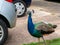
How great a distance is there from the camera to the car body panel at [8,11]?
674 centimetres

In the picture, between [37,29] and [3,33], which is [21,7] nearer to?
[3,33]

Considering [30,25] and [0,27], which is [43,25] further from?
[0,27]

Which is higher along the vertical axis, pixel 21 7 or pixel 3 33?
pixel 3 33

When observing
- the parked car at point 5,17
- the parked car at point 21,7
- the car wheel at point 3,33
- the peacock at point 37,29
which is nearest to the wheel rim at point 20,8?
the parked car at point 21,7

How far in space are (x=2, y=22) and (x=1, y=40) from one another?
0.49 metres

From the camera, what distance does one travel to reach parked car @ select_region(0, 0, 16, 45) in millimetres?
6720

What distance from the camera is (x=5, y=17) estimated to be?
22.3ft

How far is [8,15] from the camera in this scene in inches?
269

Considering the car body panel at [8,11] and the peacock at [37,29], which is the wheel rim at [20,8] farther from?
the peacock at [37,29]

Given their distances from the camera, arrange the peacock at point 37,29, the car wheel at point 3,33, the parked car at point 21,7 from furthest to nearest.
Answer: the parked car at point 21,7
the car wheel at point 3,33
the peacock at point 37,29

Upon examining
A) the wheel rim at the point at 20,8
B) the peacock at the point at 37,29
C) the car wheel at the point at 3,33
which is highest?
the peacock at the point at 37,29

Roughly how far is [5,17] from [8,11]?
19 centimetres

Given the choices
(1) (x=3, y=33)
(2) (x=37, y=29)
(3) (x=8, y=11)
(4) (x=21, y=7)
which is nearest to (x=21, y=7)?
(4) (x=21, y=7)

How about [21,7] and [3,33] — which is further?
[21,7]
